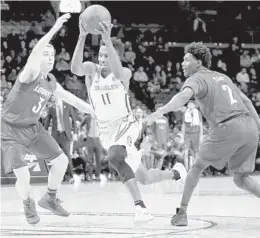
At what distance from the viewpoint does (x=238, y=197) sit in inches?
409

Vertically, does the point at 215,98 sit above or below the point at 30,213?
above

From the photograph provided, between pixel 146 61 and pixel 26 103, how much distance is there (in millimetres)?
15042

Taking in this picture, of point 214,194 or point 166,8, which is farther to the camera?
point 166,8

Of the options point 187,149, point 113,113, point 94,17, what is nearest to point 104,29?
point 94,17

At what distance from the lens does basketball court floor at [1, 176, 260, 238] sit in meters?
6.21

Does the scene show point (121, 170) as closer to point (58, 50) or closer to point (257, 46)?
point (58, 50)

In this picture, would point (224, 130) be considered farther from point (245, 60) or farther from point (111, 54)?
point (245, 60)

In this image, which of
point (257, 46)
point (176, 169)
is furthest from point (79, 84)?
point (176, 169)

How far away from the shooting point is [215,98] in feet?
21.2

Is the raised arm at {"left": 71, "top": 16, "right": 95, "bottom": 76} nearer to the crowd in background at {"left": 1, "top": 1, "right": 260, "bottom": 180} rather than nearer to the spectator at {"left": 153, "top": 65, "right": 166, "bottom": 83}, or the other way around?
the crowd in background at {"left": 1, "top": 1, "right": 260, "bottom": 180}

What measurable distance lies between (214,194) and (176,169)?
11.1 feet

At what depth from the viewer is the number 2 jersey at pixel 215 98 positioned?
21.2 ft

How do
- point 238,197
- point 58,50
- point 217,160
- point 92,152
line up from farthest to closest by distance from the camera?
point 58,50 → point 92,152 → point 238,197 → point 217,160

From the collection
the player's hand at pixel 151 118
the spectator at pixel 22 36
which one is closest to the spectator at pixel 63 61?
the spectator at pixel 22 36
